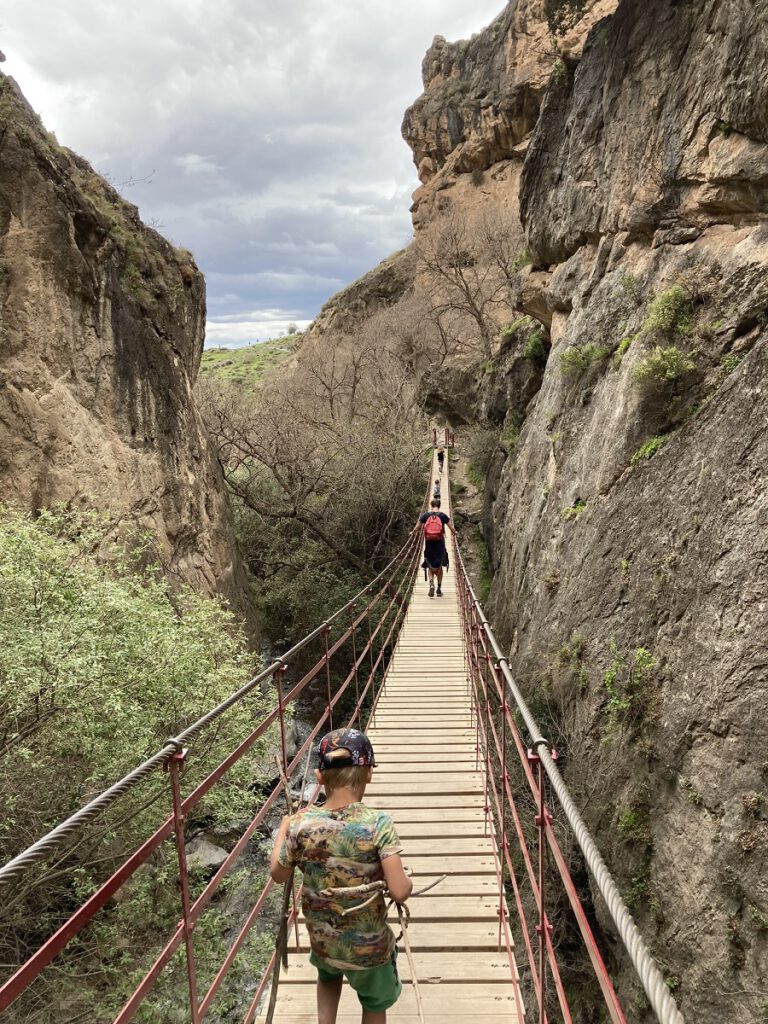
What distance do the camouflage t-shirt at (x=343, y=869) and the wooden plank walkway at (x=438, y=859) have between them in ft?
3.17

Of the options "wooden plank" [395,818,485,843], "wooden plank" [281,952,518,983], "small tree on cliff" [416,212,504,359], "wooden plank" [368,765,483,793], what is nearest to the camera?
"wooden plank" [281,952,518,983]

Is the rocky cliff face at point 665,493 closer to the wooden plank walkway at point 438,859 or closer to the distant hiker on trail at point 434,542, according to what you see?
the wooden plank walkway at point 438,859

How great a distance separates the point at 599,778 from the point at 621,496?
112 inches

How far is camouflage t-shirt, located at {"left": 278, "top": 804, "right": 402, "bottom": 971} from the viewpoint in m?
1.98

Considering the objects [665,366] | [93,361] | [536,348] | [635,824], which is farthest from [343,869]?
[536,348]

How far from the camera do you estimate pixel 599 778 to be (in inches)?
200

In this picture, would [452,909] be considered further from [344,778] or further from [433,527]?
[433,527]

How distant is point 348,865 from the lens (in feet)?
6.51

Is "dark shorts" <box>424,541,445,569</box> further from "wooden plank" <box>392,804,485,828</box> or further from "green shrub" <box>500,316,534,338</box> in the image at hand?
"green shrub" <box>500,316,534,338</box>

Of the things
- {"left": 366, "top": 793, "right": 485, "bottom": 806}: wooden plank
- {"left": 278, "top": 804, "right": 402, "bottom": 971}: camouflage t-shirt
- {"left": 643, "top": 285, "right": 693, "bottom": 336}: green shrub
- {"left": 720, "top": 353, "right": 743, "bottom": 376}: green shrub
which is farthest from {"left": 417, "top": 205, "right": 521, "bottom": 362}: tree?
{"left": 278, "top": 804, "right": 402, "bottom": 971}: camouflage t-shirt

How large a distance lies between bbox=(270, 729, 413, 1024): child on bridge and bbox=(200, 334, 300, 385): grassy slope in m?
50.5

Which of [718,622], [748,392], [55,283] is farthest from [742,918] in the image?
[55,283]

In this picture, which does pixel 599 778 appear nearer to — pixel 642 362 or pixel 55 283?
pixel 642 362

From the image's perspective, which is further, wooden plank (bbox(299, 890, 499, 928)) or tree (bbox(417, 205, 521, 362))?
tree (bbox(417, 205, 521, 362))
